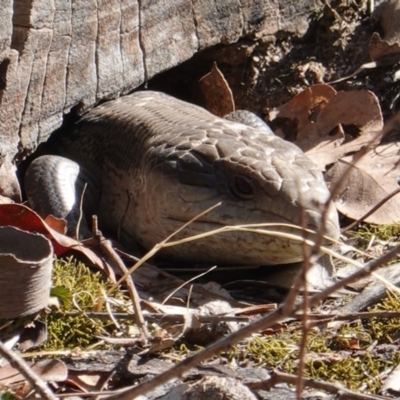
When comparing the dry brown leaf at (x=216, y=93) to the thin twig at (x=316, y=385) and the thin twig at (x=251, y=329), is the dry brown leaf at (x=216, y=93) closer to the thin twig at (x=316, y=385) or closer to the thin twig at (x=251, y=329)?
the thin twig at (x=316, y=385)

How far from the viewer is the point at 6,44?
182 inches

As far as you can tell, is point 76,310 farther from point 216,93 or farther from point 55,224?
point 216,93

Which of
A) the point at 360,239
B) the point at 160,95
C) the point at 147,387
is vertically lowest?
the point at 360,239

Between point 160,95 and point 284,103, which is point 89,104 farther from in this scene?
point 284,103

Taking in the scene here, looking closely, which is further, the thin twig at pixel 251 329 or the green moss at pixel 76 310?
the green moss at pixel 76 310

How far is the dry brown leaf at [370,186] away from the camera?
17.3 feet

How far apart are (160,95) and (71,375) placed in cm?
301

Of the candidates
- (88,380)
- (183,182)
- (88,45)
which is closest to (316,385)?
(88,380)

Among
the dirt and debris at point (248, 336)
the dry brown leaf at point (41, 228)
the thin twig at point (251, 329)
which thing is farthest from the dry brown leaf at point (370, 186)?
the thin twig at point (251, 329)

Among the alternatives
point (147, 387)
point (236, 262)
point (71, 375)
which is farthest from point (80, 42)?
point (147, 387)

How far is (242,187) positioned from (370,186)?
1159mm

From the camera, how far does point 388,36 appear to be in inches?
259

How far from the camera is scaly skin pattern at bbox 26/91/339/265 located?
14.8ft

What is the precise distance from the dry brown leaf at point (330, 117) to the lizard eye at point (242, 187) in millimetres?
1360
